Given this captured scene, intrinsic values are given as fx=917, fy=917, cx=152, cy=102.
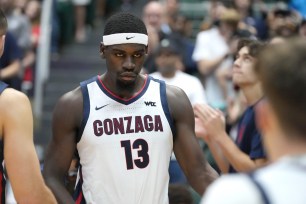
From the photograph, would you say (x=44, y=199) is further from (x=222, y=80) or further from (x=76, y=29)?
(x=76, y=29)

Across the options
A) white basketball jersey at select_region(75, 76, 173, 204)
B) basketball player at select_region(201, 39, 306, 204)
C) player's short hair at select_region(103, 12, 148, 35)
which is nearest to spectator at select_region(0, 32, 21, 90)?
player's short hair at select_region(103, 12, 148, 35)

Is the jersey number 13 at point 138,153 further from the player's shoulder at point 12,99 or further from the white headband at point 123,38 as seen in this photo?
the player's shoulder at point 12,99

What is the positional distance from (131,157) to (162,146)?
0.68 ft

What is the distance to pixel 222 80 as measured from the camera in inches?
465

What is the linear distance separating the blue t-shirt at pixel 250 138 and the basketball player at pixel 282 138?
125 inches

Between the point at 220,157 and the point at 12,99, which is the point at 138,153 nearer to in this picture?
the point at 12,99

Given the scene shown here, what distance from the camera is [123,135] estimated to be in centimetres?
564

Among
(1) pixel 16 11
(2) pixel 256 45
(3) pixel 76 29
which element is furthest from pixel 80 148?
(3) pixel 76 29

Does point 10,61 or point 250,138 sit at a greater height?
point 10,61

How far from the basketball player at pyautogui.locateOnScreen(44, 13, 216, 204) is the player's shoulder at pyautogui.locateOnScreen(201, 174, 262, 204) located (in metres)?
2.76

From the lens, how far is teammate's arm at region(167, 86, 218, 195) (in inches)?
226

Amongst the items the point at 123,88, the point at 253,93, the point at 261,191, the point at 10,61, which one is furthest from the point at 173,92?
the point at 10,61

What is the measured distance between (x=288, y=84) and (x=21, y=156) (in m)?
2.37

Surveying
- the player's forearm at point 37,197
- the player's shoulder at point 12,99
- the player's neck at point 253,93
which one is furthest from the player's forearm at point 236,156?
the player's shoulder at point 12,99
